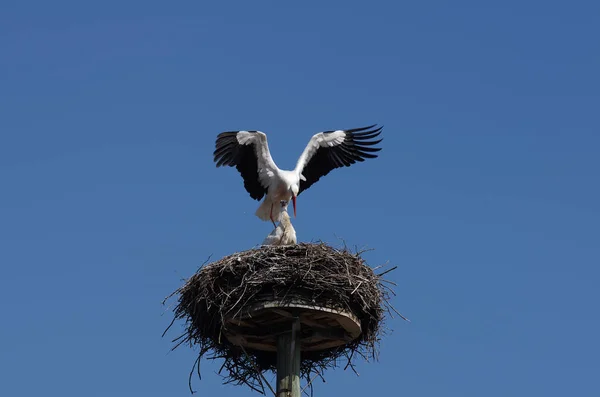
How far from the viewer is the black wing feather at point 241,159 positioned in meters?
15.7

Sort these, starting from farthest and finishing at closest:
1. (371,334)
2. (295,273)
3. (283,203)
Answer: (283,203) → (371,334) → (295,273)

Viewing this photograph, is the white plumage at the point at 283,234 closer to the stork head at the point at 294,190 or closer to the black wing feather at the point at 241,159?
the stork head at the point at 294,190

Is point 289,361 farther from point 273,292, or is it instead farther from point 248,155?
point 248,155

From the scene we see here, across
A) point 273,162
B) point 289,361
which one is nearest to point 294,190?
point 273,162

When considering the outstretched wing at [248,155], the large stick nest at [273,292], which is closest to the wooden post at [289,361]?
the large stick nest at [273,292]

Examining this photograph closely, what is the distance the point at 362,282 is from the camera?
12.7 meters

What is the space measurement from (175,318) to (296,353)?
1513 mm

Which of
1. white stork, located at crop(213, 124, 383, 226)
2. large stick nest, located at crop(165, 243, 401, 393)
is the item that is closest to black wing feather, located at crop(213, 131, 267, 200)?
white stork, located at crop(213, 124, 383, 226)

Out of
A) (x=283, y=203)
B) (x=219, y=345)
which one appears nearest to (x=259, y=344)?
(x=219, y=345)

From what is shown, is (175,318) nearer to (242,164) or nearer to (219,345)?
(219,345)

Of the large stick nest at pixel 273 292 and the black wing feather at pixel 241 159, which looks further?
the black wing feather at pixel 241 159

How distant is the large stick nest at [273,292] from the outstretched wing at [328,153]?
3.27 m

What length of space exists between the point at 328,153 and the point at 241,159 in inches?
53.2

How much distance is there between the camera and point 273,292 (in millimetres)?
12438
